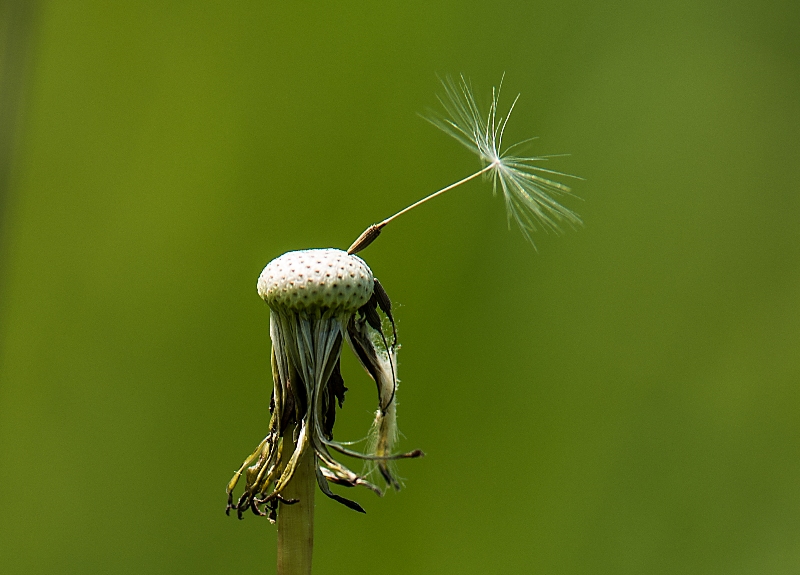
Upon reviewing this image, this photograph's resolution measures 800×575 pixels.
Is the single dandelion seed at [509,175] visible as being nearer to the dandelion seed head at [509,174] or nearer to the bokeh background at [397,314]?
the dandelion seed head at [509,174]

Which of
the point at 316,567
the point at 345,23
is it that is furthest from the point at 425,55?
the point at 316,567

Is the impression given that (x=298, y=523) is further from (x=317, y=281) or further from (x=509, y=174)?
(x=509, y=174)

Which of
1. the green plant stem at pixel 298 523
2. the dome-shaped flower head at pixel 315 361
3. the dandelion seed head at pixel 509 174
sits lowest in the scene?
the green plant stem at pixel 298 523

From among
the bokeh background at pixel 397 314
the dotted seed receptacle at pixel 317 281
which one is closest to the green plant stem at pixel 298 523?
the dotted seed receptacle at pixel 317 281

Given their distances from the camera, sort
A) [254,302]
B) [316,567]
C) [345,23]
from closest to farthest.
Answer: [316,567], [254,302], [345,23]

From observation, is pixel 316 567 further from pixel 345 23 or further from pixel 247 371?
pixel 345 23

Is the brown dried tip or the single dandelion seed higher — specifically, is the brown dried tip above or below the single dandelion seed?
below

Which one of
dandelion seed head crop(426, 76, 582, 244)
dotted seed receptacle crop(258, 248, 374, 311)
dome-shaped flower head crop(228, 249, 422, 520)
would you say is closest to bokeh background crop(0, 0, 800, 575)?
dandelion seed head crop(426, 76, 582, 244)

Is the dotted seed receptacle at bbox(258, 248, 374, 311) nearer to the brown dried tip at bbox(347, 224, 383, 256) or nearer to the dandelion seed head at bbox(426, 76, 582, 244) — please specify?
the brown dried tip at bbox(347, 224, 383, 256)
